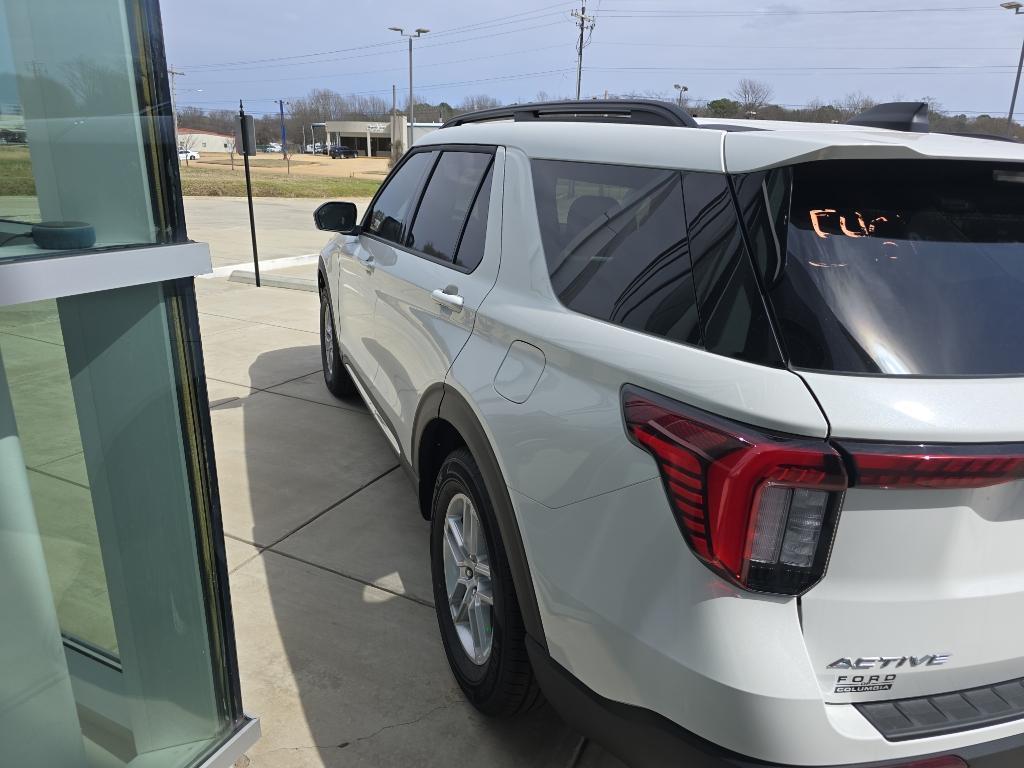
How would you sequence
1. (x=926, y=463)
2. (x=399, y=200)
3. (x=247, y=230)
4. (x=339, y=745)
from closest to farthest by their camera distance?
(x=926, y=463) → (x=339, y=745) → (x=399, y=200) → (x=247, y=230)

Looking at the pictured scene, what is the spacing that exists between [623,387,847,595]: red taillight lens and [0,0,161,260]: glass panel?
4.51ft

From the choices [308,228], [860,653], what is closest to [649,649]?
[860,653]

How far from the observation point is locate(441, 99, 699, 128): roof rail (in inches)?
84.1

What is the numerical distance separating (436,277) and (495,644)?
4.64ft

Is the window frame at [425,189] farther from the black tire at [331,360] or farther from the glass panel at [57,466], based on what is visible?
the glass panel at [57,466]

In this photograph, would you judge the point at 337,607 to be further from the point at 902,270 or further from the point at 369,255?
the point at 902,270

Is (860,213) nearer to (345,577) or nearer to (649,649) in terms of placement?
(649,649)

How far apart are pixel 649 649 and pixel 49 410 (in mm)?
1500

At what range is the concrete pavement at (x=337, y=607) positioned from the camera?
8.16 ft

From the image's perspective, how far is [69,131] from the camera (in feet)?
5.52

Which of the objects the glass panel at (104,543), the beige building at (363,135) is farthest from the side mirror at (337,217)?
the beige building at (363,135)

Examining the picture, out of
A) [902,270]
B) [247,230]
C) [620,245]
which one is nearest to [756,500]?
[902,270]

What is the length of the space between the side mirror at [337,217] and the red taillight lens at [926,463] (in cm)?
357

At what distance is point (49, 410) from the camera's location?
1.81 meters
